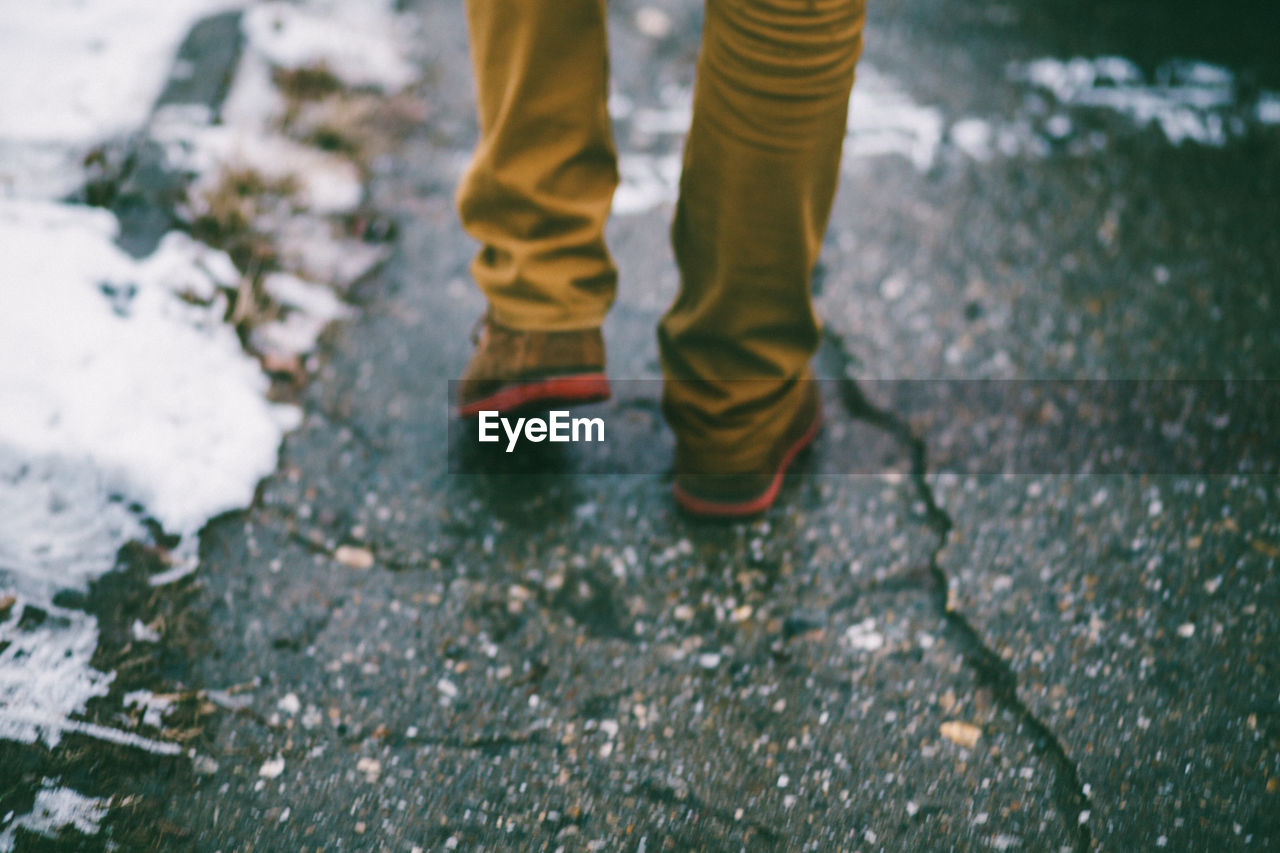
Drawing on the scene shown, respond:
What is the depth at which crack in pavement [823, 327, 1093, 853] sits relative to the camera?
118cm

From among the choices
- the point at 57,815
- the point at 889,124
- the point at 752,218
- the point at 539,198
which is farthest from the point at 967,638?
the point at 889,124

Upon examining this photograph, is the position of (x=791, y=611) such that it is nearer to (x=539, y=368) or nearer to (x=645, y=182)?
(x=539, y=368)

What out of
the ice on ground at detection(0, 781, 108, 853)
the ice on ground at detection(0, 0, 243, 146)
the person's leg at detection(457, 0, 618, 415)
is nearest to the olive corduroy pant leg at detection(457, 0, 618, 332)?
the person's leg at detection(457, 0, 618, 415)

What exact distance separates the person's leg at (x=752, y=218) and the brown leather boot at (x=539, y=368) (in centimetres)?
11

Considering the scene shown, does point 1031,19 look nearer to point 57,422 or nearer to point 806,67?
point 806,67

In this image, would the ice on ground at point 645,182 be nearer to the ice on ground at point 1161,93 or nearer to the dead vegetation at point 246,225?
the dead vegetation at point 246,225

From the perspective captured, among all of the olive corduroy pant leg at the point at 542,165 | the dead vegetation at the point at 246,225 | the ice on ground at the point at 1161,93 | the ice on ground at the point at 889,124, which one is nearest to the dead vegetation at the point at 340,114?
the dead vegetation at the point at 246,225

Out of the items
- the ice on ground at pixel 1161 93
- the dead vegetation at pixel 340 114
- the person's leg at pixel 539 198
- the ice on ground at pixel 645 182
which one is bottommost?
the ice on ground at pixel 645 182

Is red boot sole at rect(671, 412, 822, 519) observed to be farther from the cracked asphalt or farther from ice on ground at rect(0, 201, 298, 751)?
ice on ground at rect(0, 201, 298, 751)

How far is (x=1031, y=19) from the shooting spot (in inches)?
101

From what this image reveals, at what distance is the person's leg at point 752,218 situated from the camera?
103 cm

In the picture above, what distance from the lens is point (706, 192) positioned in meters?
1.18

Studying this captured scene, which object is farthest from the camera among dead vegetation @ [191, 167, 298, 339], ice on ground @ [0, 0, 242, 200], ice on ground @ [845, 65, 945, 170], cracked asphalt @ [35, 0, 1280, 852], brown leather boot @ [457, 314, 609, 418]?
ice on ground @ [845, 65, 945, 170]

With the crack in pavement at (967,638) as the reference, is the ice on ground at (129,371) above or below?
above
